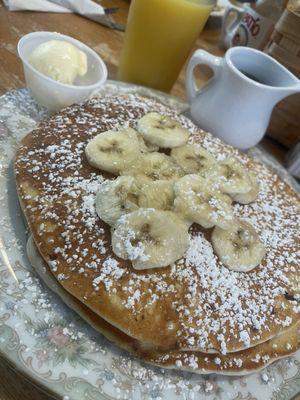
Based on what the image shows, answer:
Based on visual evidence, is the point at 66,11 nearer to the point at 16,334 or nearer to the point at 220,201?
the point at 220,201

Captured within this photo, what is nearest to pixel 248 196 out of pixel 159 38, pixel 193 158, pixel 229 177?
pixel 229 177

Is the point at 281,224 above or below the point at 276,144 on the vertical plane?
above

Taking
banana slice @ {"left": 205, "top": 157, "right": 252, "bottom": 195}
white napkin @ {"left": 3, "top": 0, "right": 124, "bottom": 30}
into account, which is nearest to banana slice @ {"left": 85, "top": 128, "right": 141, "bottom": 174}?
banana slice @ {"left": 205, "top": 157, "right": 252, "bottom": 195}

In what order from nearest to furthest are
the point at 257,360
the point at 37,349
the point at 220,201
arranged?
the point at 37,349, the point at 257,360, the point at 220,201

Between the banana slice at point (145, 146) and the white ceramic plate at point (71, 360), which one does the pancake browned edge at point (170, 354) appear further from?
the banana slice at point (145, 146)

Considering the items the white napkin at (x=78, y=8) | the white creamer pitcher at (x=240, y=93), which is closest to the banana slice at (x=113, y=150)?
the white creamer pitcher at (x=240, y=93)

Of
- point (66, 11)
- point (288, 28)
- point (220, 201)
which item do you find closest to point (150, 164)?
point (220, 201)
